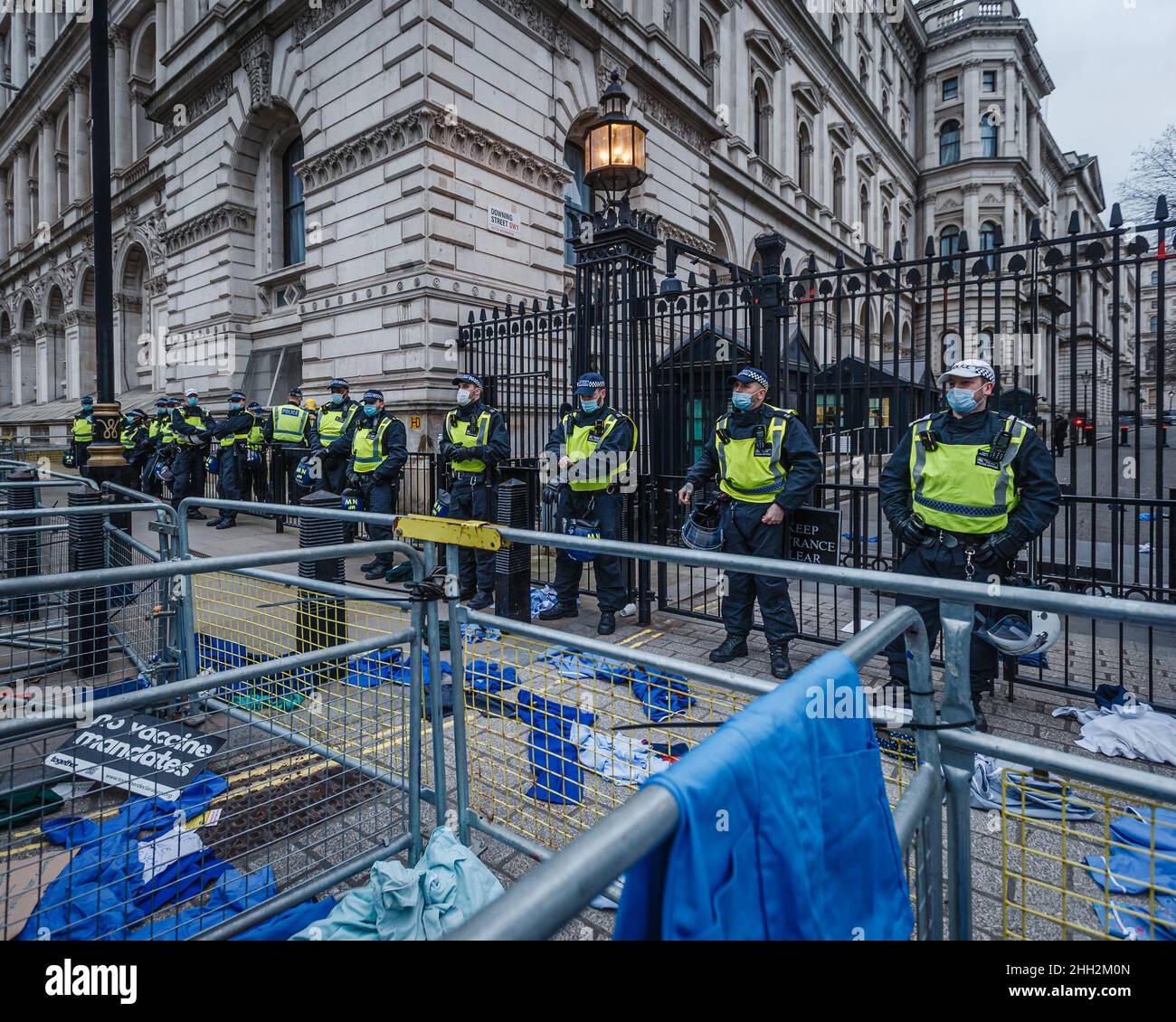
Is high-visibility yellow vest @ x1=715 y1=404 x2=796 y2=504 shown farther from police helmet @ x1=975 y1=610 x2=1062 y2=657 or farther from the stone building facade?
police helmet @ x1=975 y1=610 x2=1062 y2=657

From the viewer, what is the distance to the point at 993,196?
4469cm

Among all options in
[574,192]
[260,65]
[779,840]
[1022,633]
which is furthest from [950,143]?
[779,840]

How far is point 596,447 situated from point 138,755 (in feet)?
14.9

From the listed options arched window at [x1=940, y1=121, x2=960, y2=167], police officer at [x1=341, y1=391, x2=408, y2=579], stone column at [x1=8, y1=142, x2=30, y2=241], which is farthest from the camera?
arched window at [x1=940, y1=121, x2=960, y2=167]

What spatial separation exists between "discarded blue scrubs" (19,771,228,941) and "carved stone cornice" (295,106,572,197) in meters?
11.8

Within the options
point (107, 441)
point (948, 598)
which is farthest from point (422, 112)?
point (948, 598)

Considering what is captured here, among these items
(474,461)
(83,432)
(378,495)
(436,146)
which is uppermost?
(436,146)

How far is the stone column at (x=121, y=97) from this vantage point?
23.9m

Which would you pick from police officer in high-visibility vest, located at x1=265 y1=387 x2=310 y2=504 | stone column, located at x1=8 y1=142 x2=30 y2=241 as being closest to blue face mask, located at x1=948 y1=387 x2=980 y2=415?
police officer in high-visibility vest, located at x1=265 y1=387 x2=310 y2=504

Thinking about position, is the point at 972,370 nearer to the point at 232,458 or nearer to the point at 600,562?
the point at 600,562

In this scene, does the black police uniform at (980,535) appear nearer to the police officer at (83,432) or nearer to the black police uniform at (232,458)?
the black police uniform at (232,458)

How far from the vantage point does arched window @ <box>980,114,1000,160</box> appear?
1780 inches

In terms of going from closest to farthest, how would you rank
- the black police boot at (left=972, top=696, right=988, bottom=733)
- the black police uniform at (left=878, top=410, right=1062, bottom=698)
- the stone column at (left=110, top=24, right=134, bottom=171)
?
1. the black police boot at (left=972, top=696, right=988, bottom=733)
2. the black police uniform at (left=878, top=410, right=1062, bottom=698)
3. the stone column at (left=110, top=24, right=134, bottom=171)

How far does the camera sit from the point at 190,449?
46.9 feet
